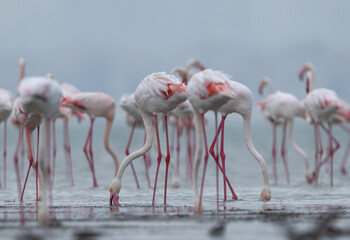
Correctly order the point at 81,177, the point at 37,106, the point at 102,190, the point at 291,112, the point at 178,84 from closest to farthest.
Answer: the point at 37,106 → the point at 178,84 → the point at 102,190 → the point at 291,112 → the point at 81,177

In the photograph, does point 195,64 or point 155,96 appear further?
point 195,64

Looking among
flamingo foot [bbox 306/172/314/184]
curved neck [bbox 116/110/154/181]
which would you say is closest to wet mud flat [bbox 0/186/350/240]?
curved neck [bbox 116/110/154/181]

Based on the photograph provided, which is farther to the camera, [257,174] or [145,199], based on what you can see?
[257,174]

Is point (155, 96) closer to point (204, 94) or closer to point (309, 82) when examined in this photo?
point (204, 94)

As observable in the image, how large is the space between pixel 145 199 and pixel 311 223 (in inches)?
159

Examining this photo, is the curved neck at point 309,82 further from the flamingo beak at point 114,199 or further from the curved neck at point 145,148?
the flamingo beak at point 114,199

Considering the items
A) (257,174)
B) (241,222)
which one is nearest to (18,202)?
(241,222)

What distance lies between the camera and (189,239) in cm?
597

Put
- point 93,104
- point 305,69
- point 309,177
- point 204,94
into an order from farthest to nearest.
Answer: point 305,69 < point 309,177 < point 93,104 < point 204,94

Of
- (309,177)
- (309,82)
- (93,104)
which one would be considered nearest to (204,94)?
(93,104)

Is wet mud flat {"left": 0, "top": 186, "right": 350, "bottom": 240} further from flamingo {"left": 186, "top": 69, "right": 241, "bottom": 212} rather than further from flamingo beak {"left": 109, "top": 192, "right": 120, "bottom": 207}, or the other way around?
flamingo {"left": 186, "top": 69, "right": 241, "bottom": 212}

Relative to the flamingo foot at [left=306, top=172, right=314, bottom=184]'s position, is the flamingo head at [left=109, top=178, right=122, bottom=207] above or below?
below

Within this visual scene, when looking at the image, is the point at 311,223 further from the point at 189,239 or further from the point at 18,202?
the point at 18,202

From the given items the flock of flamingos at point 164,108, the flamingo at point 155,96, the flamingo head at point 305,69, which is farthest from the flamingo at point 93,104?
the flamingo head at point 305,69
